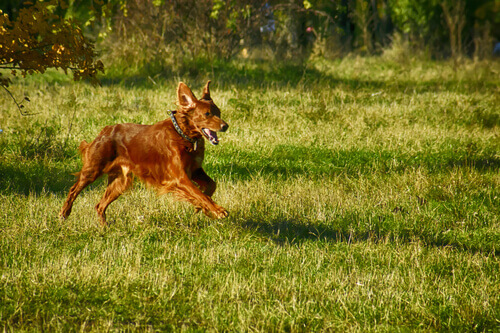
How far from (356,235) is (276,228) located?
718 millimetres

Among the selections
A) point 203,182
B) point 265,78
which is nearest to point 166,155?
point 203,182

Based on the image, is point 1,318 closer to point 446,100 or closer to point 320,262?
point 320,262

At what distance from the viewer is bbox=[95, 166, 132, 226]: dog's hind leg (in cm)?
491

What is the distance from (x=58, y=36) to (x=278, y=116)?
4322 mm

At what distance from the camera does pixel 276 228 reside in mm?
5070

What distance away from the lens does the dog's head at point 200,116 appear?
420 cm

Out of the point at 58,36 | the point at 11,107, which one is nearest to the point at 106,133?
the point at 58,36

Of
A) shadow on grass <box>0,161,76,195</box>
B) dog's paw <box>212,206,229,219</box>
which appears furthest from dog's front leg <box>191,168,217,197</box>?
shadow on grass <box>0,161,76,195</box>

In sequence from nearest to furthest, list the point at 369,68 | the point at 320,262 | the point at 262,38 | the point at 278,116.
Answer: the point at 320,262 → the point at 278,116 → the point at 369,68 → the point at 262,38

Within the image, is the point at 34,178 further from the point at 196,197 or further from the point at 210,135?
the point at 210,135

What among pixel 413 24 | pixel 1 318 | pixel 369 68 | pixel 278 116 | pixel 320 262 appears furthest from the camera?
pixel 413 24

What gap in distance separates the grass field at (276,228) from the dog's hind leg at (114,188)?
4.6 inches

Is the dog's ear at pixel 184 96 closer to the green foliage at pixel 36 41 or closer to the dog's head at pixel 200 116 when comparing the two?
the dog's head at pixel 200 116

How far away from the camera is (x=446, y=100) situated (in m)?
10.6
